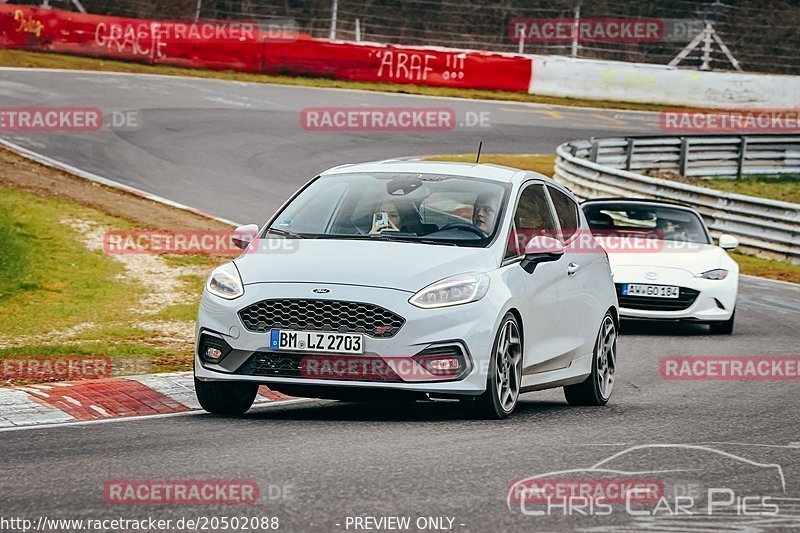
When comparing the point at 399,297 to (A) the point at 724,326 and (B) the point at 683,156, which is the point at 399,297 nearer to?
(A) the point at 724,326

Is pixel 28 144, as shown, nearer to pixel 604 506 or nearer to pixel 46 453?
pixel 46 453

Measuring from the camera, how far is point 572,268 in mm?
10180

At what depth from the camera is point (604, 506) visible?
20.2 feet

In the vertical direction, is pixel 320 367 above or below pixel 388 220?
below

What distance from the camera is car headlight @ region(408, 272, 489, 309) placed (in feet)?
27.9

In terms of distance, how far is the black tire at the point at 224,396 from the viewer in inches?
351

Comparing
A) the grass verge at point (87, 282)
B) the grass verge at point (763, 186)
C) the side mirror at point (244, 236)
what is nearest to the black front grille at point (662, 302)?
the grass verge at point (87, 282)

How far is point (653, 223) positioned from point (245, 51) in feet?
74.5

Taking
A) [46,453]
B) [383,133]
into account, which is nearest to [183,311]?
[46,453]

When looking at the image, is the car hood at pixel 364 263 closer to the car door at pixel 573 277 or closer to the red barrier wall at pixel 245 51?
the car door at pixel 573 277

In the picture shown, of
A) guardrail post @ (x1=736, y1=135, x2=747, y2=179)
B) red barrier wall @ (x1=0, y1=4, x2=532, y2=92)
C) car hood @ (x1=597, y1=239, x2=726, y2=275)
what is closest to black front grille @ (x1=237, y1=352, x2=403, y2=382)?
car hood @ (x1=597, y1=239, x2=726, y2=275)

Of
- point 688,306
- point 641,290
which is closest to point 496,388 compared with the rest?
point 641,290

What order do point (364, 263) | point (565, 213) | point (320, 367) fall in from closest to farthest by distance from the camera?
1. point (320, 367)
2. point (364, 263)
3. point (565, 213)

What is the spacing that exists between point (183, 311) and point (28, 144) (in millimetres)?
11960
